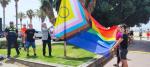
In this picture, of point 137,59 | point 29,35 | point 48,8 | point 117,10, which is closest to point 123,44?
point 29,35

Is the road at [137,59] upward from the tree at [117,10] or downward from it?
downward

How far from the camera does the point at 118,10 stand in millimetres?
37469

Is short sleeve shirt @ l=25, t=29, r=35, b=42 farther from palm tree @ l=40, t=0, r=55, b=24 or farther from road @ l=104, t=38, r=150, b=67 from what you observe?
palm tree @ l=40, t=0, r=55, b=24

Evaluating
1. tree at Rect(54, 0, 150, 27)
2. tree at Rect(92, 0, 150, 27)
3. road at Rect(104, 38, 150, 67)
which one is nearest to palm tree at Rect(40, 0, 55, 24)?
tree at Rect(54, 0, 150, 27)

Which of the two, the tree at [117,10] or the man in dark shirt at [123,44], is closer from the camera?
the man in dark shirt at [123,44]

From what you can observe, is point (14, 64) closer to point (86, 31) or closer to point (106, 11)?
point (86, 31)

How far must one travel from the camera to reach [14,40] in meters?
16.1

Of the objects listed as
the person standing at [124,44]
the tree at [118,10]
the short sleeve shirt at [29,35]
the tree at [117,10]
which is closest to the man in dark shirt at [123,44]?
the person standing at [124,44]

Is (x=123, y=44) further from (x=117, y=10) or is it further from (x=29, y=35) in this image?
(x=117, y=10)

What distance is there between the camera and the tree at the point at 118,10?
36062 mm

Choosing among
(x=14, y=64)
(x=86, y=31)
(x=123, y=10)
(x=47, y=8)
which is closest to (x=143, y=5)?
(x=123, y=10)

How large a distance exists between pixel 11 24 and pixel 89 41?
3.85 meters

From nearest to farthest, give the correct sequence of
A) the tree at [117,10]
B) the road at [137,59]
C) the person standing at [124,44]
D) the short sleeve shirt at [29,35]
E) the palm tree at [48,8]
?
the person standing at [124,44], the road at [137,59], the short sleeve shirt at [29,35], the palm tree at [48,8], the tree at [117,10]

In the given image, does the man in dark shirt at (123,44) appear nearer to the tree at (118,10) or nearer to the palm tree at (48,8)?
the palm tree at (48,8)
